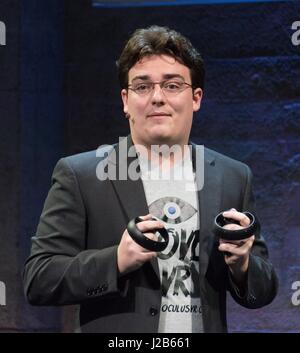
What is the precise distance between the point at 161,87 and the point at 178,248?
1.46 feet

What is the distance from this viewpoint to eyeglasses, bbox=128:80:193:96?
6.56 ft

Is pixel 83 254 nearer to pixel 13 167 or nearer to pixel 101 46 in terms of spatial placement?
pixel 13 167

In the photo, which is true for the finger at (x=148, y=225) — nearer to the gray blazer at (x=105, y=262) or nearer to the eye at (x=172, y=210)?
the gray blazer at (x=105, y=262)

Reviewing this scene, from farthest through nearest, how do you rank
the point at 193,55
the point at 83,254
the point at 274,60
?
1. the point at 274,60
2. the point at 193,55
3. the point at 83,254

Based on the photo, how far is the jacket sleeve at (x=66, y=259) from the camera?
1.84 m

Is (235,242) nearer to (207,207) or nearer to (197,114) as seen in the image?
(207,207)

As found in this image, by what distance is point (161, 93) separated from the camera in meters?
1.99

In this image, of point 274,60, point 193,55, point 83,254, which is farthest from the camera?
point 274,60

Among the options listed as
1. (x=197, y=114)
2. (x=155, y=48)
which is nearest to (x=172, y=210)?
(x=155, y=48)

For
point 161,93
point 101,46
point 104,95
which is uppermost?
point 101,46

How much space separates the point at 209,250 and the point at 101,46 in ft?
4.87
